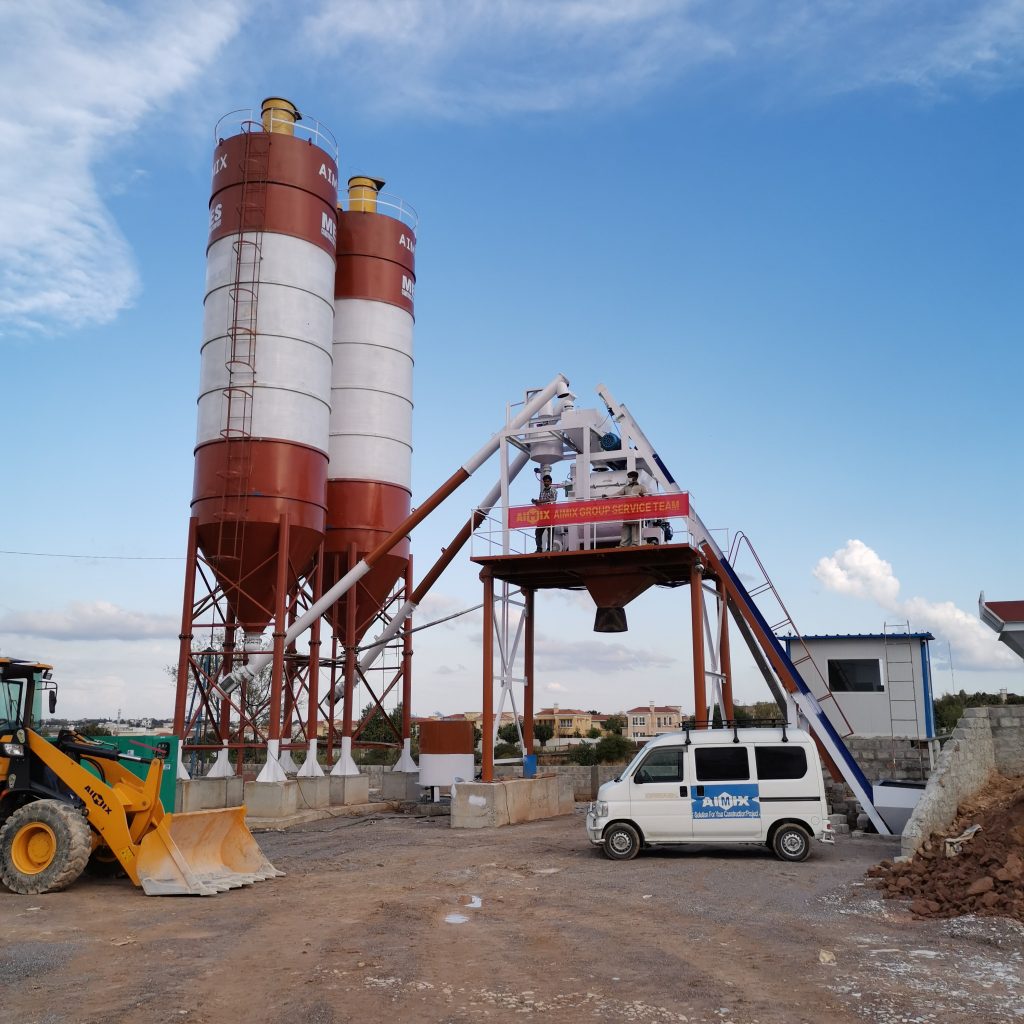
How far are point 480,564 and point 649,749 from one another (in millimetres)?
9186

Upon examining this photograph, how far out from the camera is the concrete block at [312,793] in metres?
26.8

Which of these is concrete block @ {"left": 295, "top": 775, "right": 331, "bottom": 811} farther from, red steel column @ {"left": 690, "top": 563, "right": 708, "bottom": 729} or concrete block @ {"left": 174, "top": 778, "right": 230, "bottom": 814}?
red steel column @ {"left": 690, "top": 563, "right": 708, "bottom": 729}

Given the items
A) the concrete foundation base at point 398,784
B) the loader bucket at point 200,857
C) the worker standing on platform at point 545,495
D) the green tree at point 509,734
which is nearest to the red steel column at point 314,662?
the concrete foundation base at point 398,784

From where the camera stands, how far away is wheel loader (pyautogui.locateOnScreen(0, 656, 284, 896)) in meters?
13.6

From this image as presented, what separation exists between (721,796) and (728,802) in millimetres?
151

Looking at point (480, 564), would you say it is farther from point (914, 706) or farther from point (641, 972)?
point (641, 972)

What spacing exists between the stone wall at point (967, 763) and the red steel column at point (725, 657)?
6840 mm

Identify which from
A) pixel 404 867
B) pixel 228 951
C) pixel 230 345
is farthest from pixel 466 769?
pixel 228 951

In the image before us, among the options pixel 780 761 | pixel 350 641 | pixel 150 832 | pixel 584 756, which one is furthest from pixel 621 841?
pixel 584 756

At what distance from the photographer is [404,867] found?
16.4 metres

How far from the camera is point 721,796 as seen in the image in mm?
16250

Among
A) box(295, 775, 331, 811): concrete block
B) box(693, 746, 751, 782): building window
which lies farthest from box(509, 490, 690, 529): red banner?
box(295, 775, 331, 811): concrete block

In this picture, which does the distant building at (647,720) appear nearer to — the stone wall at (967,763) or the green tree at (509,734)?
the green tree at (509,734)

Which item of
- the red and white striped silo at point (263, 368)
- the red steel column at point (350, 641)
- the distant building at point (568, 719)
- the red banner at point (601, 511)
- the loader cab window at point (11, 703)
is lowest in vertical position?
the distant building at point (568, 719)
